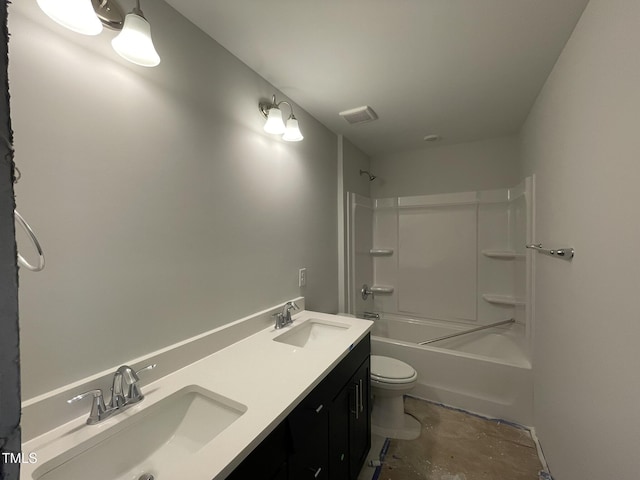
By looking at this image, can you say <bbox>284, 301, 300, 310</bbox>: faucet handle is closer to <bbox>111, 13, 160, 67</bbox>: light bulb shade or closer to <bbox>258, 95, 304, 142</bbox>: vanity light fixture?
<bbox>258, 95, 304, 142</bbox>: vanity light fixture

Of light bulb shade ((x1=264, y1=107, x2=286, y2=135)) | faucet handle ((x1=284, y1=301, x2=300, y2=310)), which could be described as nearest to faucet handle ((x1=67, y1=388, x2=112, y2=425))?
faucet handle ((x1=284, y1=301, x2=300, y2=310))

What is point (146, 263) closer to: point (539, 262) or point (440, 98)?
point (440, 98)

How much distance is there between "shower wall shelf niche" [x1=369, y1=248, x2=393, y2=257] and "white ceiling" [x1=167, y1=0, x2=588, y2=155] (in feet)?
5.09

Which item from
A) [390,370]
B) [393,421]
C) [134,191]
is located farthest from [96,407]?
[393,421]

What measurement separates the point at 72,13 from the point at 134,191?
19.6 inches

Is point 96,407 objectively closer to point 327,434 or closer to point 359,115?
point 327,434

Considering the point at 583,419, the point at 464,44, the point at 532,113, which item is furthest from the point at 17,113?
the point at 532,113

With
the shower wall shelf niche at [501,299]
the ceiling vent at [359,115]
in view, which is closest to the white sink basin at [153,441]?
the ceiling vent at [359,115]

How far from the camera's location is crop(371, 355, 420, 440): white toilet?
1.83m

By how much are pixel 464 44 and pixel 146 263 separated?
1771mm

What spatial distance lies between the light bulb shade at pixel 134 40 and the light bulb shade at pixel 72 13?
3.1 inches

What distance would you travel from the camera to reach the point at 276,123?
57.2 inches

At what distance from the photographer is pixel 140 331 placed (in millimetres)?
960

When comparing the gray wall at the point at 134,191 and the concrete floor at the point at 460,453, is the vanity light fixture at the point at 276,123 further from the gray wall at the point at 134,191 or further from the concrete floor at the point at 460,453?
the concrete floor at the point at 460,453
